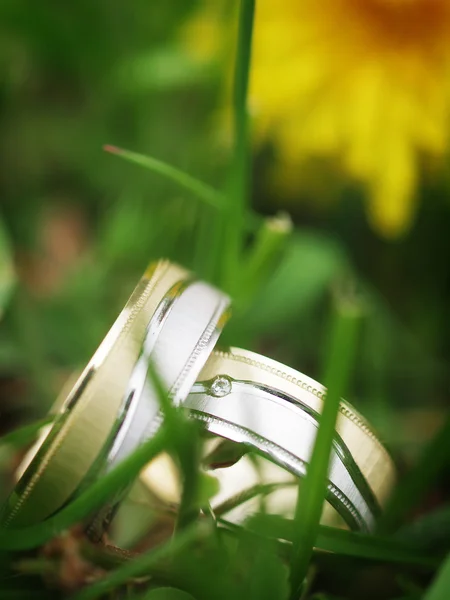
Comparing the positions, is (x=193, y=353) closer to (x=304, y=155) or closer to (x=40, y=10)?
(x=304, y=155)

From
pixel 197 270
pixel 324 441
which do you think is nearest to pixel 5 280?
pixel 197 270

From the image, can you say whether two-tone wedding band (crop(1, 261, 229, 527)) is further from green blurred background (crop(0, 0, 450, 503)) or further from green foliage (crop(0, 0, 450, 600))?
green blurred background (crop(0, 0, 450, 503))

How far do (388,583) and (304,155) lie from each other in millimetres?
297

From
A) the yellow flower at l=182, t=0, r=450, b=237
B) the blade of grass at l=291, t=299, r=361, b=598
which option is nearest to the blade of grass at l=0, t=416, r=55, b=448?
the blade of grass at l=291, t=299, r=361, b=598

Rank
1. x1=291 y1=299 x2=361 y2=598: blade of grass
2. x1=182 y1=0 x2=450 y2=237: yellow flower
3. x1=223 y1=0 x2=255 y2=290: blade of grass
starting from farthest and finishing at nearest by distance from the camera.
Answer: x1=182 y1=0 x2=450 y2=237: yellow flower, x1=223 y1=0 x2=255 y2=290: blade of grass, x1=291 y1=299 x2=361 y2=598: blade of grass

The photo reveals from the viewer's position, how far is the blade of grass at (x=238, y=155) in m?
0.31

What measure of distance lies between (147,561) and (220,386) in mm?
69

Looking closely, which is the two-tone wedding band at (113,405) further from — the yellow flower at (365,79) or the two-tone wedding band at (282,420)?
the yellow flower at (365,79)

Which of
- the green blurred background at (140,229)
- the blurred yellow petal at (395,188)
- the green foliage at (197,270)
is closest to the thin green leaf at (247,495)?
the green foliage at (197,270)

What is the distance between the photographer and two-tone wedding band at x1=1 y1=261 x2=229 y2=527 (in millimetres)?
246

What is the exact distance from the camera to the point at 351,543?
27 cm

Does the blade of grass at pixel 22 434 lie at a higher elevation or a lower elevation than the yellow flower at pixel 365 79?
lower

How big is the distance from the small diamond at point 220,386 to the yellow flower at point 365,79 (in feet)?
0.75

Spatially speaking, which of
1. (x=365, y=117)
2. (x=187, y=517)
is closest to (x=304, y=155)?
(x=365, y=117)
